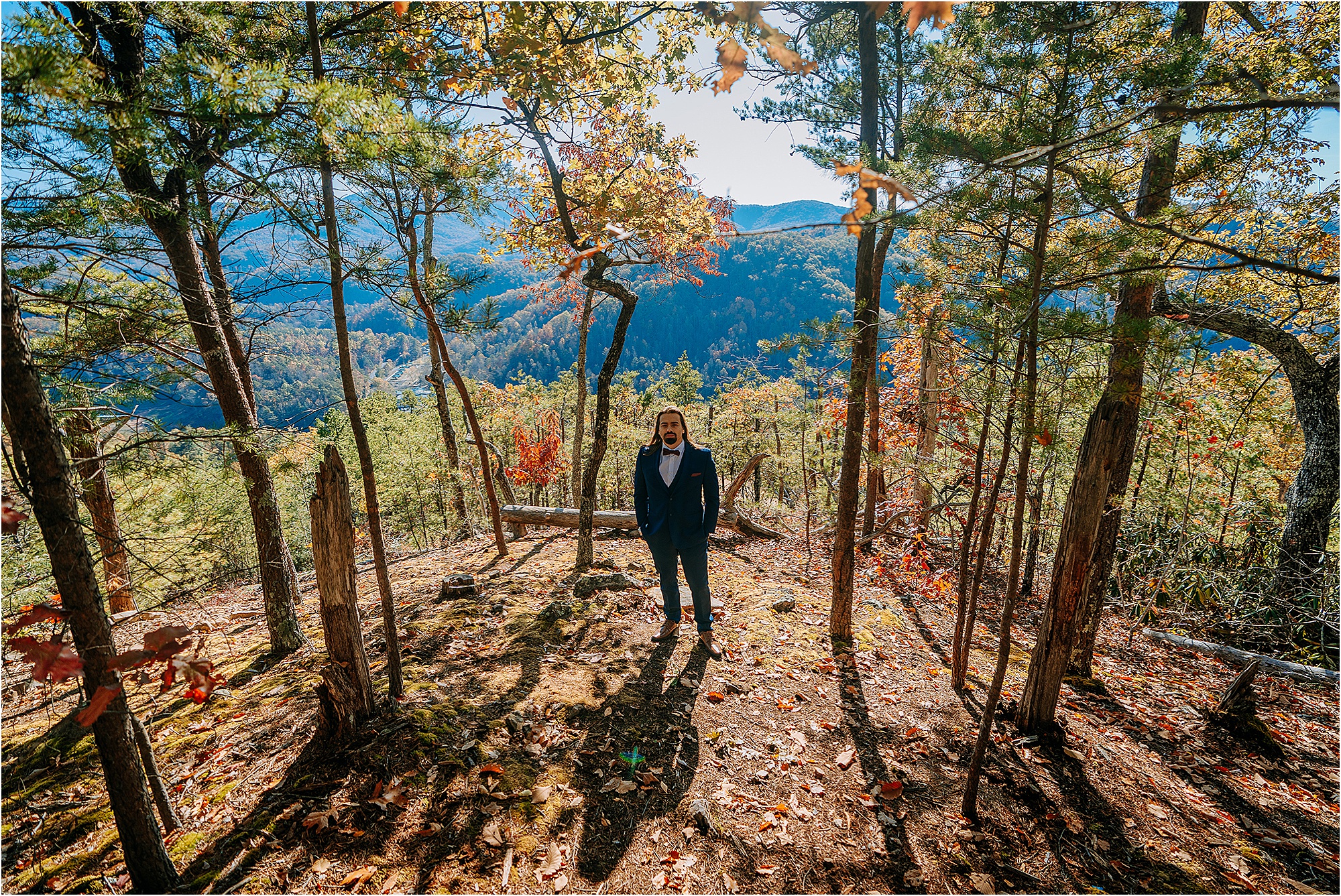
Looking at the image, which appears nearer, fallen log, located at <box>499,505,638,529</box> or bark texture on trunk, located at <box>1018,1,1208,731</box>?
bark texture on trunk, located at <box>1018,1,1208,731</box>

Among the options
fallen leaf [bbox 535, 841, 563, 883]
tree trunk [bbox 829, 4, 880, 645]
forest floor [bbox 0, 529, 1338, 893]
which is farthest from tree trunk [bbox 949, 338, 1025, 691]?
fallen leaf [bbox 535, 841, 563, 883]

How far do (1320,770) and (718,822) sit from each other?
16.9 feet

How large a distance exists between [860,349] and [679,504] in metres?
2.20

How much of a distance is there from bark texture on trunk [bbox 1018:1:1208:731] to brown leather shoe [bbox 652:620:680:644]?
118 inches

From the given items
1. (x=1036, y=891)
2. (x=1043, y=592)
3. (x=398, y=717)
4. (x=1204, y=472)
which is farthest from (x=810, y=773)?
(x=1204, y=472)

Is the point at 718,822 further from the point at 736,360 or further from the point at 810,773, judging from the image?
the point at 736,360

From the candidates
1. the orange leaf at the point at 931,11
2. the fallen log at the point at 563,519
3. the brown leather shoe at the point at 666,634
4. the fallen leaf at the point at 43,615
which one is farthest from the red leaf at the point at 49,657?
the fallen log at the point at 563,519

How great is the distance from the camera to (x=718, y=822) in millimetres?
2922

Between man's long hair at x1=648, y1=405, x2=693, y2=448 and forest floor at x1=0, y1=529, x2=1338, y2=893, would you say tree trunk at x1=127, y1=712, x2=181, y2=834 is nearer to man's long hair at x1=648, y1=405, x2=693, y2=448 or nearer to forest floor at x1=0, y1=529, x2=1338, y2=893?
forest floor at x1=0, y1=529, x2=1338, y2=893

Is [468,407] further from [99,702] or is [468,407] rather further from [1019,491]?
[1019,491]

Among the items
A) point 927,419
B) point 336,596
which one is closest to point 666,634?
point 336,596

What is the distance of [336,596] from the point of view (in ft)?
10.3

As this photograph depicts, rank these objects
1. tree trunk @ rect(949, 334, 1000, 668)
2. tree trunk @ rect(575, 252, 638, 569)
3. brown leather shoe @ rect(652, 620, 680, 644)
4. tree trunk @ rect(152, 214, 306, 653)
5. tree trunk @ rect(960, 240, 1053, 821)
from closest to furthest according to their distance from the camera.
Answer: tree trunk @ rect(960, 240, 1053, 821)
tree trunk @ rect(949, 334, 1000, 668)
tree trunk @ rect(152, 214, 306, 653)
brown leather shoe @ rect(652, 620, 680, 644)
tree trunk @ rect(575, 252, 638, 569)

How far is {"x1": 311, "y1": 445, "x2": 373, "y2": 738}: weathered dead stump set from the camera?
3.13 meters
